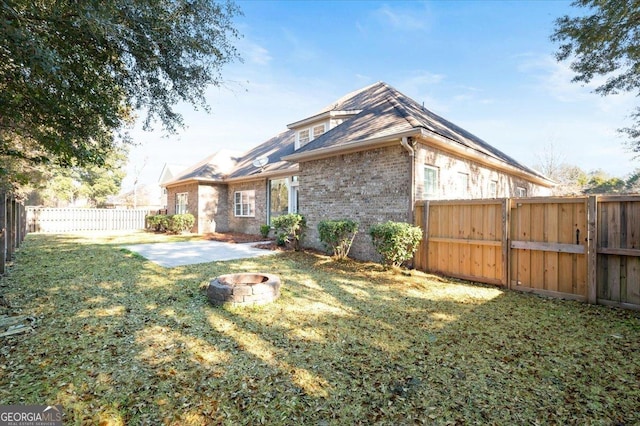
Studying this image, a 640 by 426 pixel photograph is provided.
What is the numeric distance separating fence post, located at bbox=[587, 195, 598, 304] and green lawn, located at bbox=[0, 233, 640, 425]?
314 mm

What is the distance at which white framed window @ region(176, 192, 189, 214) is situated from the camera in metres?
18.8

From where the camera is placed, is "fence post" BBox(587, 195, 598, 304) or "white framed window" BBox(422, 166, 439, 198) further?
"white framed window" BBox(422, 166, 439, 198)

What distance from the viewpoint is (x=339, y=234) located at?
864 centimetres

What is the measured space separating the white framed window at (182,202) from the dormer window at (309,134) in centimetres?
923

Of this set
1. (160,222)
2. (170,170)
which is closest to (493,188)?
(160,222)

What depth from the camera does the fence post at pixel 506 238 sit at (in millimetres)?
6207

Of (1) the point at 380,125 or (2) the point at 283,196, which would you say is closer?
(1) the point at 380,125

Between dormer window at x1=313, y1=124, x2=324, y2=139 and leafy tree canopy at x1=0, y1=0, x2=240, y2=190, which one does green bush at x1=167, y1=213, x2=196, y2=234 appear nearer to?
dormer window at x1=313, y1=124, x2=324, y2=139

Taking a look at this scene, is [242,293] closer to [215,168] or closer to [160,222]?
[215,168]

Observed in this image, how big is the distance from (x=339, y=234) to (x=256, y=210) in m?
8.00

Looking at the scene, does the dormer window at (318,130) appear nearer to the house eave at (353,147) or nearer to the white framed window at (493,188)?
the house eave at (353,147)

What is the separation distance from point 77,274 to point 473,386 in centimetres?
804

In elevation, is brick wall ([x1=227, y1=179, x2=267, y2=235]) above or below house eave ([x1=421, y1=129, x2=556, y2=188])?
below

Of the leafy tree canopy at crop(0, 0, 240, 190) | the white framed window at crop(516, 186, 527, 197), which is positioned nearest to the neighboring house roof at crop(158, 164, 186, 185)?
the leafy tree canopy at crop(0, 0, 240, 190)
